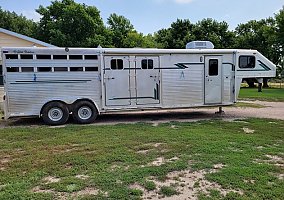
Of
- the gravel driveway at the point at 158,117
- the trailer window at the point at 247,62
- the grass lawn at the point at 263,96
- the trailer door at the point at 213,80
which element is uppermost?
the trailer window at the point at 247,62

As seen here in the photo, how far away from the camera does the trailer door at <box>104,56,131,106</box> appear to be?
945cm

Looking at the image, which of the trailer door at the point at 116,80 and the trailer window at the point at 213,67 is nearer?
the trailer door at the point at 116,80

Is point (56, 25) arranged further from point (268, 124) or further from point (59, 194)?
point (59, 194)

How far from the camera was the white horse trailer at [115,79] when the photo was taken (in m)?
8.86

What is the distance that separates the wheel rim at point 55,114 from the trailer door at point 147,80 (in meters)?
2.48

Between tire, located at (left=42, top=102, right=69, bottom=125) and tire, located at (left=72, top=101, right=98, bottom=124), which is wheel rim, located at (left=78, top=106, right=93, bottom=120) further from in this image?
tire, located at (left=42, top=102, right=69, bottom=125)

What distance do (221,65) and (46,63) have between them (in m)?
5.80

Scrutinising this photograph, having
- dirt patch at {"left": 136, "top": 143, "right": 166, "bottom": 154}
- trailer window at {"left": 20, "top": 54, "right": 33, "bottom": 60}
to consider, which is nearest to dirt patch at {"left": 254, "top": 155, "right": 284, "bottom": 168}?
dirt patch at {"left": 136, "top": 143, "right": 166, "bottom": 154}

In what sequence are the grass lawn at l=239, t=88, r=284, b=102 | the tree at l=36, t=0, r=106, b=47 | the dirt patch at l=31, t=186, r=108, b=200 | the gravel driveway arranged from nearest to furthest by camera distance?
the dirt patch at l=31, t=186, r=108, b=200 < the gravel driveway < the grass lawn at l=239, t=88, r=284, b=102 < the tree at l=36, t=0, r=106, b=47

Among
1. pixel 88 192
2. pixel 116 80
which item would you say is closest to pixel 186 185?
pixel 88 192

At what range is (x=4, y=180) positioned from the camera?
4.29 m

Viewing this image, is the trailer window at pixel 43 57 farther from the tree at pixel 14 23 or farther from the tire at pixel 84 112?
the tree at pixel 14 23

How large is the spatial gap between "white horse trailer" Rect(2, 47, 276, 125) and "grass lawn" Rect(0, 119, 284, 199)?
1.44m

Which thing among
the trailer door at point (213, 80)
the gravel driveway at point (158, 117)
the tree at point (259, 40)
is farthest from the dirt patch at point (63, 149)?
the tree at point (259, 40)
